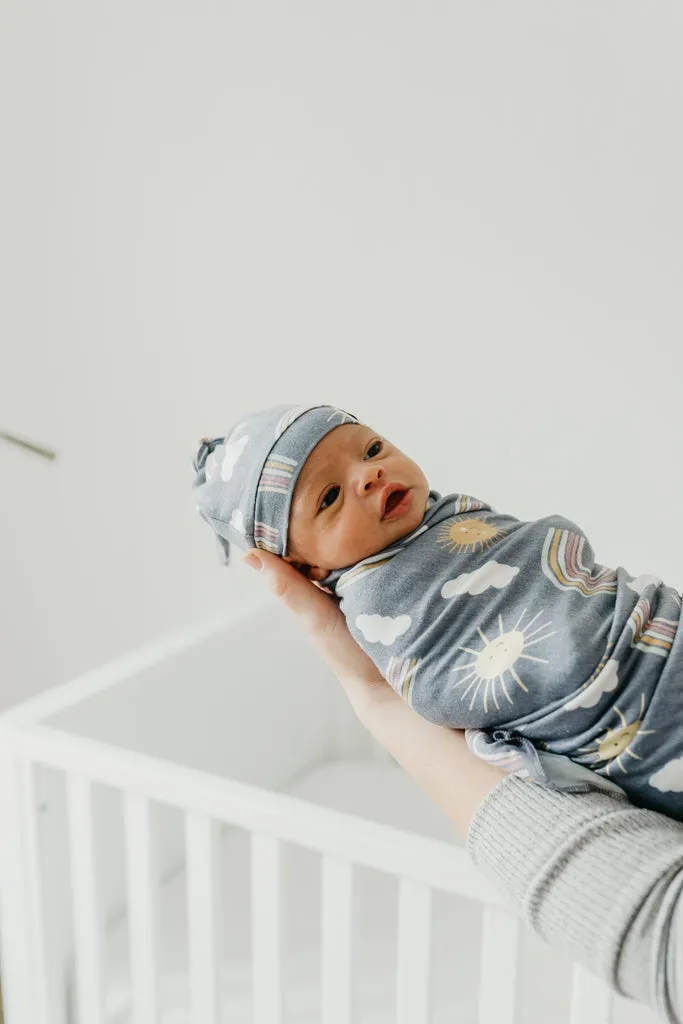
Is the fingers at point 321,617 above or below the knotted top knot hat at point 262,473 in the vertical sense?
below

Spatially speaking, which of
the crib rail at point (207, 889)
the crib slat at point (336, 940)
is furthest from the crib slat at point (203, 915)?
the crib slat at point (336, 940)

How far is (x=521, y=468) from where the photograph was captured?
1557 millimetres

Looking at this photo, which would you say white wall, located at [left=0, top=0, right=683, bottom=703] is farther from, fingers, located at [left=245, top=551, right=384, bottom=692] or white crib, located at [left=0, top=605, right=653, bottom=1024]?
fingers, located at [left=245, top=551, right=384, bottom=692]

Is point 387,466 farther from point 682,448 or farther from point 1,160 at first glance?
point 1,160

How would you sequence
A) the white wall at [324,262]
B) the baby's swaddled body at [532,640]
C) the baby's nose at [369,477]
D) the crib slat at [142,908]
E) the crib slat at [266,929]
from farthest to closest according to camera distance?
the white wall at [324,262]
the crib slat at [142,908]
the crib slat at [266,929]
the baby's nose at [369,477]
the baby's swaddled body at [532,640]

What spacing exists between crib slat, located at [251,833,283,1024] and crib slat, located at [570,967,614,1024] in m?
0.31

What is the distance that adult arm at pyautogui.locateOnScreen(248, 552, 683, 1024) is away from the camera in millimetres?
595

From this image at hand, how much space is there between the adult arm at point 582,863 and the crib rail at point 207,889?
0.10 m

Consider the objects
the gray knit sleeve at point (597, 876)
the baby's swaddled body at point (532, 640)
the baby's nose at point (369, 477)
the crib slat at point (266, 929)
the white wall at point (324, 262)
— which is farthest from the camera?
the white wall at point (324, 262)

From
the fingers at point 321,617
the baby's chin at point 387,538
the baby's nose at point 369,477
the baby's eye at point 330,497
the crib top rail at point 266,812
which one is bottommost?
the crib top rail at point 266,812

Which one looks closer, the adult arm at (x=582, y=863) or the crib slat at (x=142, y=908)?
the adult arm at (x=582, y=863)

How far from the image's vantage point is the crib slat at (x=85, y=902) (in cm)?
110

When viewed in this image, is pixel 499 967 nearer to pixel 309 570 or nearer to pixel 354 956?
pixel 354 956

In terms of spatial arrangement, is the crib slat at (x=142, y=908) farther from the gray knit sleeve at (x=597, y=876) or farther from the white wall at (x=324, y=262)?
the white wall at (x=324, y=262)
